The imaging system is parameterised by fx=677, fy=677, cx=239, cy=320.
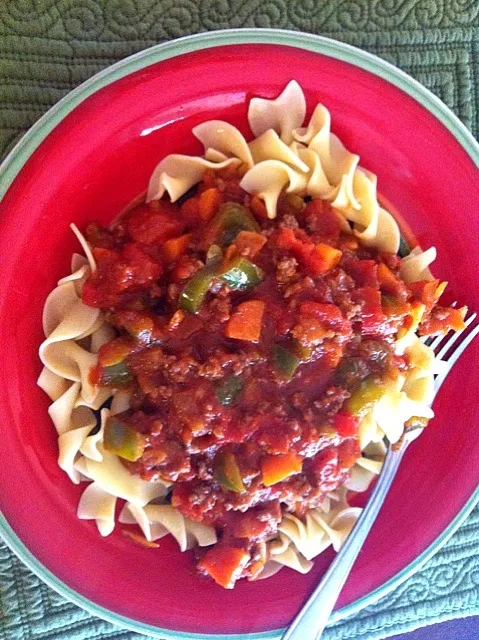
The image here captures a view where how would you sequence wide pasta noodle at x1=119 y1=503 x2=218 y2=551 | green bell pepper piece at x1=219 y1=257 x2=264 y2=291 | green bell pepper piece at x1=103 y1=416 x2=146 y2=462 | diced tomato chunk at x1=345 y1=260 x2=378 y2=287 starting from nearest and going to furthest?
1. green bell pepper piece at x1=219 y1=257 x2=264 y2=291
2. green bell pepper piece at x1=103 y1=416 x2=146 y2=462
3. diced tomato chunk at x1=345 y1=260 x2=378 y2=287
4. wide pasta noodle at x1=119 y1=503 x2=218 y2=551

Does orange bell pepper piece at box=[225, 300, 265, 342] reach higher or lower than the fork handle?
higher

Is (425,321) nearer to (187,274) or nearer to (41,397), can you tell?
(187,274)

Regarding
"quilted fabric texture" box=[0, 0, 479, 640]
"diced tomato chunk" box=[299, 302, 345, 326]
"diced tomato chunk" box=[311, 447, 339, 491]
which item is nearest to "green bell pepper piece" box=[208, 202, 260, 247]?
"diced tomato chunk" box=[299, 302, 345, 326]

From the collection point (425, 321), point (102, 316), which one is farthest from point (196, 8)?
point (425, 321)

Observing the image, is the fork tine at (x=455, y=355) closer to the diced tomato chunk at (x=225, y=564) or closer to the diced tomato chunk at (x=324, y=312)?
the diced tomato chunk at (x=324, y=312)

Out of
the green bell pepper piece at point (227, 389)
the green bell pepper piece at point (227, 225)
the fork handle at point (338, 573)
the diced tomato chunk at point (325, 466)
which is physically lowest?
the fork handle at point (338, 573)

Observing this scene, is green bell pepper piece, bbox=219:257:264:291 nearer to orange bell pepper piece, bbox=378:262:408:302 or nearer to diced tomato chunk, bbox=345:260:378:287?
diced tomato chunk, bbox=345:260:378:287

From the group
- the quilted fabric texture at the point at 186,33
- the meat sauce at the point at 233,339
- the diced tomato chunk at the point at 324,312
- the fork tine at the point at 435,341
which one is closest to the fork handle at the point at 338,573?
the meat sauce at the point at 233,339
